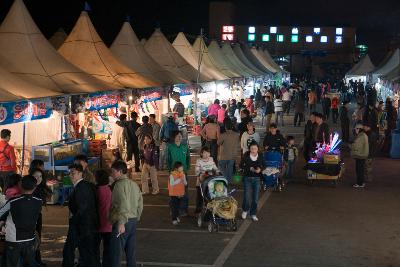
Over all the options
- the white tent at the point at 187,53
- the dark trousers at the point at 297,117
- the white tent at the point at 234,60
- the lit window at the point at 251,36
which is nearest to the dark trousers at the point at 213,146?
the white tent at the point at 187,53

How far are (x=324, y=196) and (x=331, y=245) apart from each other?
4013mm

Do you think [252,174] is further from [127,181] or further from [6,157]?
[6,157]

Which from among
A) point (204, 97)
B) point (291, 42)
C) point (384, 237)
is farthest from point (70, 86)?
point (291, 42)

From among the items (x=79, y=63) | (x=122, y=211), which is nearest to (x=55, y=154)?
(x=79, y=63)

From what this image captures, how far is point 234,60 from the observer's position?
3538 centimetres

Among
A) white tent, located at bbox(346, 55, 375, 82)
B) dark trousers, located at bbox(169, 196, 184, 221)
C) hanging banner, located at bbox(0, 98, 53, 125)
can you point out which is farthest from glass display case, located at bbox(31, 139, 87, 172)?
white tent, located at bbox(346, 55, 375, 82)

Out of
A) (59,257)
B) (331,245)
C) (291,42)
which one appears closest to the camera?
(59,257)

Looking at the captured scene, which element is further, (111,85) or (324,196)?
(111,85)

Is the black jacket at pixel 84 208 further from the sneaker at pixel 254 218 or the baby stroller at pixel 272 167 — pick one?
the baby stroller at pixel 272 167

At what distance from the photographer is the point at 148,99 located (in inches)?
759

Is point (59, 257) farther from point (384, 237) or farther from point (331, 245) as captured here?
point (384, 237)

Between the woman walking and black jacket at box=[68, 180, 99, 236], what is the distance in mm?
4136

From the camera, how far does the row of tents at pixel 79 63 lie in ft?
44.8

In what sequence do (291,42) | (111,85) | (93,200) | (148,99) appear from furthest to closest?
(291,42) → (148,99) → (111,85) → (93,200)
